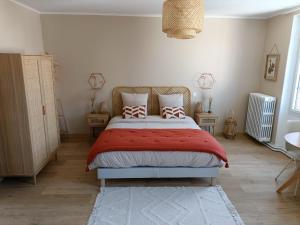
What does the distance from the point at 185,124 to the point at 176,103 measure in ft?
2.22

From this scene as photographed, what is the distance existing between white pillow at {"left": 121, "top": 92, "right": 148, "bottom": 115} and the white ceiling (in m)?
1.52

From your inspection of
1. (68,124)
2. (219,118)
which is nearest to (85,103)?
(68,124)

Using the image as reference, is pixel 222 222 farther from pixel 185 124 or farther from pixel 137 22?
pixel 137 22

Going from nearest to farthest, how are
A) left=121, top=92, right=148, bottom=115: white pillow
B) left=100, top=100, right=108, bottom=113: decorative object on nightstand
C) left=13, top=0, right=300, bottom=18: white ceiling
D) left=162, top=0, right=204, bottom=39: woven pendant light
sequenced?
left=162, top=0, right=204, bottom=39: woven pendant light
left=13, top=0, right=300, bottom=18: white ceiling
left=121, top=92, right=148, bottom=115: white pillow
left=100, top=100, right=108, bottom=113: decorative object on nightstand

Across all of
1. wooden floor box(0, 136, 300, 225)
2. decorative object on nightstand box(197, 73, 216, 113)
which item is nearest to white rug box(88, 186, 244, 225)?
wooden floor box(0, 136, 300, 225)

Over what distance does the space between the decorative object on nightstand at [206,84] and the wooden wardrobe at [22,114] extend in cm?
294

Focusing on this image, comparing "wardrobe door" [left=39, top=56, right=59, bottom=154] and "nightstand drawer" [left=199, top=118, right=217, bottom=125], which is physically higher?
"wardrobe door" [left=39, top=56, right=59, bottom=154]

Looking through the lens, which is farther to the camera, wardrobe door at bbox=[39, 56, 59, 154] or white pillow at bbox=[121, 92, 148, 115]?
white pillow at bbox=[121, 92, 148, 115]

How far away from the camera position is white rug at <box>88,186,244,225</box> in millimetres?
2252

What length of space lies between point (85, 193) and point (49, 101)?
1.49 meters

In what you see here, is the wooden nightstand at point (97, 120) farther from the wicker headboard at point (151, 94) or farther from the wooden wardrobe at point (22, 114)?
the wooden wardrobe at point (22, 114)

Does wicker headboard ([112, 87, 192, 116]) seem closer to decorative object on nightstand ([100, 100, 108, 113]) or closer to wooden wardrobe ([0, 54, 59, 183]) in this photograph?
decorative object on nightstand ([100, 100, 108, 113])

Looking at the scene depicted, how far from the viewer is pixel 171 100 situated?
4348mm

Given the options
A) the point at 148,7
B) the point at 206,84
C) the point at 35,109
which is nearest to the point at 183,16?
the point at 148,7
